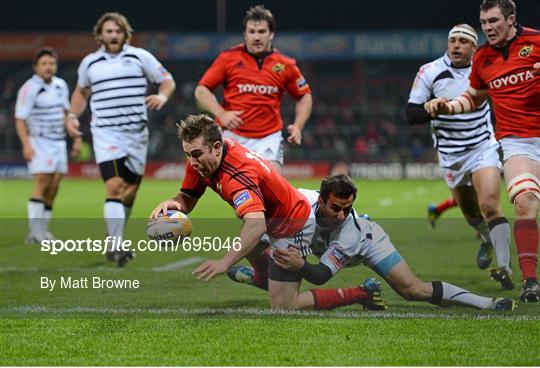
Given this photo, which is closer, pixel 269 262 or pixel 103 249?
pixel 269 262

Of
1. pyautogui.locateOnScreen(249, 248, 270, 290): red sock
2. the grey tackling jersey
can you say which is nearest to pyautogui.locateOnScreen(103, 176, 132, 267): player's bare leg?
pyautogui.locateOnScreen(249, 248, 270, 290): red sock

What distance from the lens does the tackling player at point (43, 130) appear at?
40.2 feet

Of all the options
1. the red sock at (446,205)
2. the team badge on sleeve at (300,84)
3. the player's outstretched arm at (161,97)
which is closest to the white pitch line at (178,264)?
the player's outstretched arm at (161,97)

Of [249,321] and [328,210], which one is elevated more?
[328,210]

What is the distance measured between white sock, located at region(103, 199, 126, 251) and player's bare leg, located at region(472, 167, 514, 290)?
3402 mm

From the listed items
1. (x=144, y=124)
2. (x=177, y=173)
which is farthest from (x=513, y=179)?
(x=177, y=173)

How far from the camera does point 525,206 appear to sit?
7.13 meters

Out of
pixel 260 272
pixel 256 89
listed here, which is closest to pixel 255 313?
pixel 260 272

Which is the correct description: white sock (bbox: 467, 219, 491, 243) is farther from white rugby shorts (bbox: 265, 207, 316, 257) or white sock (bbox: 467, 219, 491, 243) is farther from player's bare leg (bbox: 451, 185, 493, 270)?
white rugby shorts (bbox: 265, 207, 316, 257)

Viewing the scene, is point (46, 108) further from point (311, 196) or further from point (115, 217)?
point (311, 196)

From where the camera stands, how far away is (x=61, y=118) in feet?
42.2

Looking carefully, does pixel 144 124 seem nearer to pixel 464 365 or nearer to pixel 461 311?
pixel 461 311

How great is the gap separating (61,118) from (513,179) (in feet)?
23.6

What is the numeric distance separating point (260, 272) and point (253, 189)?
120 centimetres
